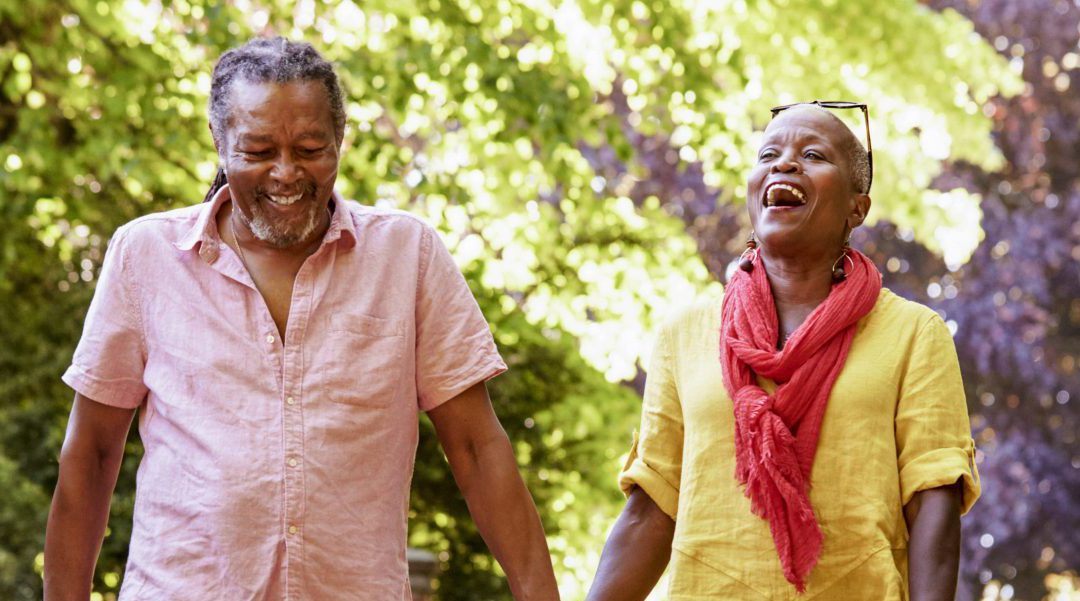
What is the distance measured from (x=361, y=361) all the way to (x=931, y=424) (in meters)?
1.28

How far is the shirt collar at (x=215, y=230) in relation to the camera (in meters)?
3.60

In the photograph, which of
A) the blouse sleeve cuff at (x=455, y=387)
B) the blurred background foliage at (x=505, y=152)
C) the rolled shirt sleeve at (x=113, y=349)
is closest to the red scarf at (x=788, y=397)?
the blouse sleeve cuff at (x=455, y=387)

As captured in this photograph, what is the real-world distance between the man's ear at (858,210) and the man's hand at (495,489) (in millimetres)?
1036

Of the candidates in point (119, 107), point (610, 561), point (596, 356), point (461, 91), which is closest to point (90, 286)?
point (119, 107)

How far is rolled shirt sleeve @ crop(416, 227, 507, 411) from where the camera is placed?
369 cm

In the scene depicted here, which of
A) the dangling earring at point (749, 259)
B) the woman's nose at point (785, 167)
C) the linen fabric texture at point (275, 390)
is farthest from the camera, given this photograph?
the dangling earring at point (749, 259)

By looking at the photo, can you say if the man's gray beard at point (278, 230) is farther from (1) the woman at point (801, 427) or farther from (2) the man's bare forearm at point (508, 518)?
(1) the woman at point (801, 427)

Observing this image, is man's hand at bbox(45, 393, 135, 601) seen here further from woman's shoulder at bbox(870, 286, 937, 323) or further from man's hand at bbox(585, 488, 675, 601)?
woman's shoulder at bbox(870, 286, 937, 323)

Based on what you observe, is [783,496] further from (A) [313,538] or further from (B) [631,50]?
(B) [631,50]

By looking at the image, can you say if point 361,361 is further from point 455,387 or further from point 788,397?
point 788,397

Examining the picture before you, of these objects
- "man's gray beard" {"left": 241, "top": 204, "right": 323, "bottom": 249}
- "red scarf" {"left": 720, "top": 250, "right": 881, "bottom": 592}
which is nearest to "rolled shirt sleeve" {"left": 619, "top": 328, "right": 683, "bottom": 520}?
"red scarf" {"left": 720, "top": 250, "right": 881, "bottom": 592}

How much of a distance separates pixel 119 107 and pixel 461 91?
1.74 meters

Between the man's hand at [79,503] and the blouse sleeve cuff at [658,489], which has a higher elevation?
the man's hand at [79,503]

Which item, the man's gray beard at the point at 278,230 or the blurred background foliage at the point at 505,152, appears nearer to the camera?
the man's gray beard at the point at 278,230
